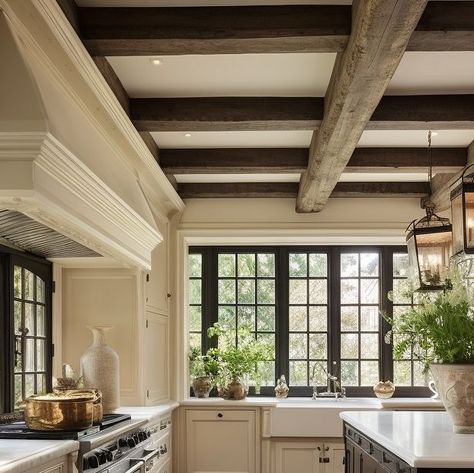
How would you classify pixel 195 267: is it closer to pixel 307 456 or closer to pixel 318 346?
pixel 318 346

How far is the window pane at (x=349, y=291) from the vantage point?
7.90 m

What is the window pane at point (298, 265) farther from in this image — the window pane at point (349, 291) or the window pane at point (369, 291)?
the window pane at point (369, 291)

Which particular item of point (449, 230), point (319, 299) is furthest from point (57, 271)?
point (319, 299)

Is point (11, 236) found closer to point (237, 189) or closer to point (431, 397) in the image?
point (237, 189)

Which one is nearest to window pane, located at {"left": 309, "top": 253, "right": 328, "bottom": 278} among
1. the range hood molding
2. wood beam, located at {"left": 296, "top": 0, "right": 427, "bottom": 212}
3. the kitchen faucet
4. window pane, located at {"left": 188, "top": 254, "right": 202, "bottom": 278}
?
the kitchen faucet

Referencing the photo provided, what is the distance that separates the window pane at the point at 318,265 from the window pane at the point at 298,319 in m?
0.35

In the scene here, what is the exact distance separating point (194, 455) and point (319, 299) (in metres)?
1.92

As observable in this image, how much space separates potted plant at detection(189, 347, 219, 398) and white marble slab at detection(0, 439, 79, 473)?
12.7 feet

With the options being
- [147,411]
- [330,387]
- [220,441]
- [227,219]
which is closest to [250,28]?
[147,411]

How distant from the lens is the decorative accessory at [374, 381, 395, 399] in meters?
7.46

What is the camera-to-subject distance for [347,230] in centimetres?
723

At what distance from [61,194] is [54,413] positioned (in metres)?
1.13

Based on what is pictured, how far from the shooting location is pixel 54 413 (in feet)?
12.3

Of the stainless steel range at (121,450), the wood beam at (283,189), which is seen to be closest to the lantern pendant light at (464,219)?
the stainless steel range at (121,450)
